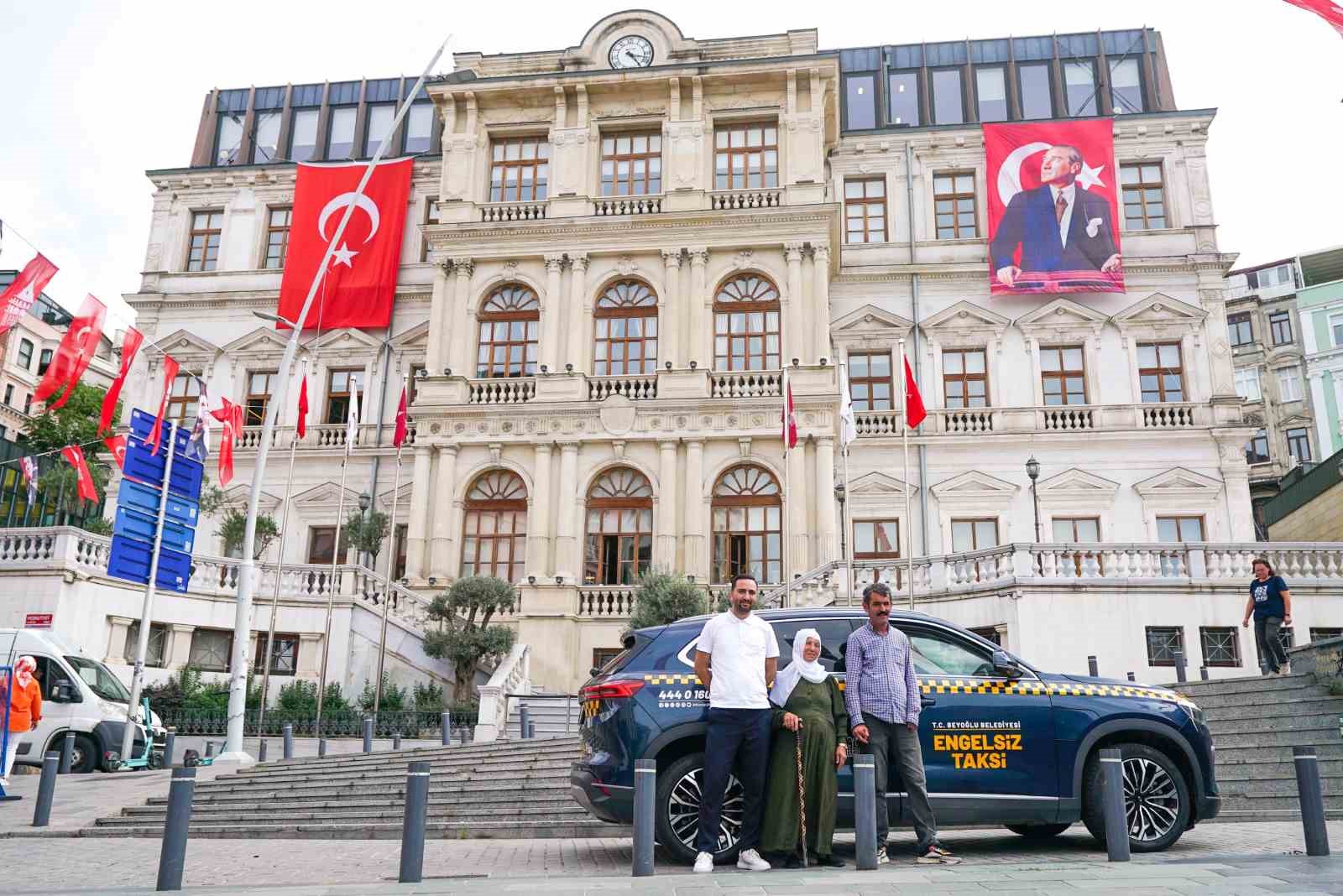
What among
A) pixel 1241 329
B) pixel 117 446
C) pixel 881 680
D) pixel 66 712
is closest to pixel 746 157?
pixel 117 446

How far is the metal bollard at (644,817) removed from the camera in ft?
23.9

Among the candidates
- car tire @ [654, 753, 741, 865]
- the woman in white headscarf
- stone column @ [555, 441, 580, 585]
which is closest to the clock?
stone column @ [555, 441, 580, 585]

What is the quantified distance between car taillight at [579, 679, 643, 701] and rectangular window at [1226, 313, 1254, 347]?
58958 millimetres

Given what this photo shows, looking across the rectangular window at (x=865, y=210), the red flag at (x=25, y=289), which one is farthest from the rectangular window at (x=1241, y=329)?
the red flag at (x=25, y=289)

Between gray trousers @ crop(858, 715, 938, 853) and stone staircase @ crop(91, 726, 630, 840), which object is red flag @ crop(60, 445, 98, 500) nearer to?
stone staircase @ crop(91, 726, 630, 840)

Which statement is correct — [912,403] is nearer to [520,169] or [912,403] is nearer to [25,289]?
[520,169]

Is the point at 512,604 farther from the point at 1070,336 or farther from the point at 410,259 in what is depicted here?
the point at 1070,336

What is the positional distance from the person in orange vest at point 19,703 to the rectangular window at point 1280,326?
196ft

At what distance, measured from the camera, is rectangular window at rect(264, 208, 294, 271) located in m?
36.8

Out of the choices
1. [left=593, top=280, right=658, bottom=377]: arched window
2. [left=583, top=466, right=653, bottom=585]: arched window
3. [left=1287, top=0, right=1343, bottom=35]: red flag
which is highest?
[left=593, top=280, right=658, bottom=377]: arched window

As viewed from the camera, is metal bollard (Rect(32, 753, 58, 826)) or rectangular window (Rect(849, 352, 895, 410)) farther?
rectangular window (Rect(849, 352, 895, 410))

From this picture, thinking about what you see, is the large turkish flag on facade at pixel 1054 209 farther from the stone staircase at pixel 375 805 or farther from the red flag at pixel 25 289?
the red flag at pixel 25 289

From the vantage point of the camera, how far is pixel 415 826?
7.51m

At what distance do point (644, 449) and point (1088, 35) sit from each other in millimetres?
21643
